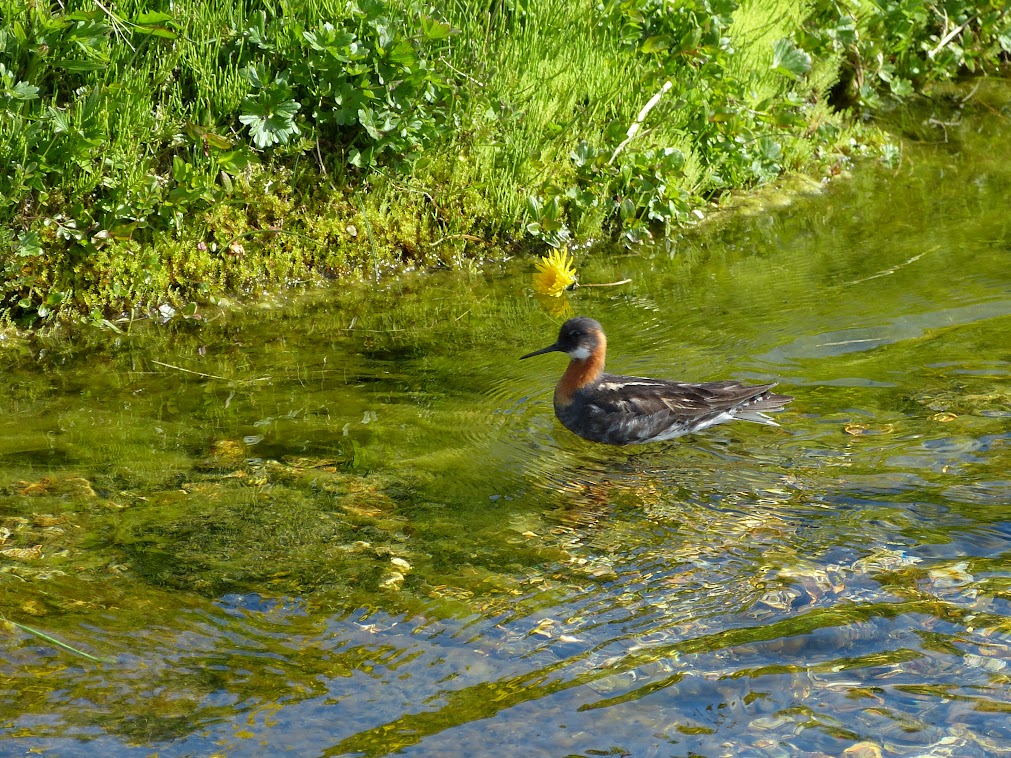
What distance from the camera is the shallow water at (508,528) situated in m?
4.04

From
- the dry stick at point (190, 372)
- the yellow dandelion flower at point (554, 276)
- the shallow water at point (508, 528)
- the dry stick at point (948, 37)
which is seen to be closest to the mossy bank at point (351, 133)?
the shallow water at point (508, 528)

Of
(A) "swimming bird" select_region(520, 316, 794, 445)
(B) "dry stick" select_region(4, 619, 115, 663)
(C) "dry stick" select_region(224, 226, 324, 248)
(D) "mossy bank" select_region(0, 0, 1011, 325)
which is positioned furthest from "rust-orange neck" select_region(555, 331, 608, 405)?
(B) "dry stick" select_region(4, 619, 115, 663)

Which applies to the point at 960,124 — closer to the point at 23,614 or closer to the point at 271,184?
the point at 271,184

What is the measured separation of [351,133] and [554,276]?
2.03m

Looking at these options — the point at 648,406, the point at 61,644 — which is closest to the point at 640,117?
the point at 648,406

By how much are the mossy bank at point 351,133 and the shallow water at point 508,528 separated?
512mm

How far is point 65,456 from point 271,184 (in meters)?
3.29

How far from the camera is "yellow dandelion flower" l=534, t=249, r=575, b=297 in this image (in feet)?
28.0

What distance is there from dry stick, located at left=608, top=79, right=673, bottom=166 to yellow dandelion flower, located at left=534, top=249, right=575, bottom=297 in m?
1.18

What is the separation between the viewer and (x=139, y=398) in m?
7.04

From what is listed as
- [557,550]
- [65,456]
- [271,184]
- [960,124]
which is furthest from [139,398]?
[960,124]

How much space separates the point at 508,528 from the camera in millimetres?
5512

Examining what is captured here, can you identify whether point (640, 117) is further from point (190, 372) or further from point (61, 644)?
point (61, 644)

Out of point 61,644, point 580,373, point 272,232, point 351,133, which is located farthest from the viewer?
point 351,133
